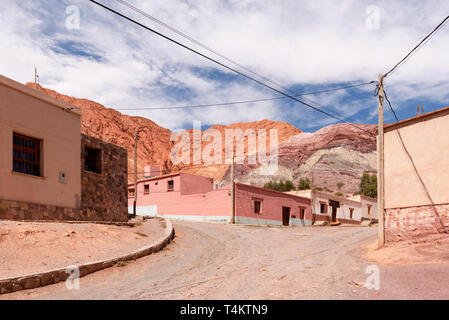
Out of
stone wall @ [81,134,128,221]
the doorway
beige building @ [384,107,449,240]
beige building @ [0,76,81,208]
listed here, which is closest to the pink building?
the doorway

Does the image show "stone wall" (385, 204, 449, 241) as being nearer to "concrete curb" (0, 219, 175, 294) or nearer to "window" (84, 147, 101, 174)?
"concrete curb" (0, 219, 175, 294)

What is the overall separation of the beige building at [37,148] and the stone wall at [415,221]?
12.8 metres

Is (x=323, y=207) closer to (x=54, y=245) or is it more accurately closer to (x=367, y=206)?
(x=367, y=206)

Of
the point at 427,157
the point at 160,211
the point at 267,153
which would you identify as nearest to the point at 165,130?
the point at 267,153

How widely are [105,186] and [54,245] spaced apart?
28.6 ft

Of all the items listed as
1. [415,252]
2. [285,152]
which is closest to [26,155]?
[415,252]

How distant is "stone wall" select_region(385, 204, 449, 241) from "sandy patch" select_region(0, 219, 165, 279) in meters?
8.66

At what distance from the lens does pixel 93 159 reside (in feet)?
64.3

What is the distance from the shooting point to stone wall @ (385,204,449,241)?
12.1m

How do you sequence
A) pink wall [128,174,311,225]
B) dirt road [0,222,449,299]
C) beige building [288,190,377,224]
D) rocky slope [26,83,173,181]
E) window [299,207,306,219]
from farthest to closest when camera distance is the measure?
rocky slope [26,83,173,181] → beige building [288,190,377,224] → window [299,207,306,219] → pink wall [128,174,311,225] → dirt road [0,222,449,299]

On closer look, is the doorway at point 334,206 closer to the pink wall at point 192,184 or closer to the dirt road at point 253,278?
the pink wall at point 192,184

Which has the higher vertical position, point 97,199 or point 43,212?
point 97,199

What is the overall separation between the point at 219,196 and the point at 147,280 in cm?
2528
